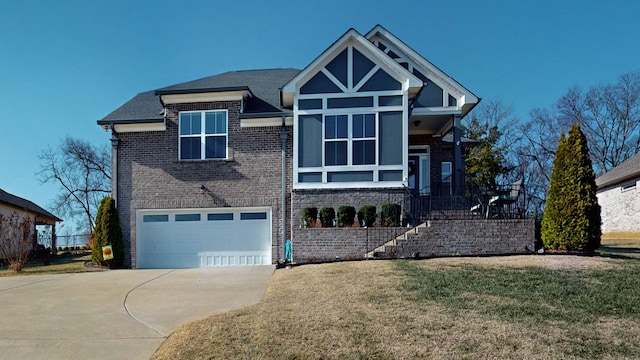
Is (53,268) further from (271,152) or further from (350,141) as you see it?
(350,141)

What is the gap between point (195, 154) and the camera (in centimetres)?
1672

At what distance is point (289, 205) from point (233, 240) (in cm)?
228

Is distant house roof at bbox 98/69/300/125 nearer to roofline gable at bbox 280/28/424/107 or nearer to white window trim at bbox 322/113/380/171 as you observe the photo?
roofline gable at bbox 280/28/424/107

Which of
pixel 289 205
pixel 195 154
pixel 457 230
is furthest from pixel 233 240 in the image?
pixel 457 230

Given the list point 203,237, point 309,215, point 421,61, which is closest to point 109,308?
point 309,215

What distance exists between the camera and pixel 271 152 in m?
16.5

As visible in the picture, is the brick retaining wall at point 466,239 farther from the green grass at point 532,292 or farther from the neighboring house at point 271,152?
the green grass at point 532,292

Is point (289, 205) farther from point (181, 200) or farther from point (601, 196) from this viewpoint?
point (601, 196)

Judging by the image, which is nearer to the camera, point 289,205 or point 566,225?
point 566,225

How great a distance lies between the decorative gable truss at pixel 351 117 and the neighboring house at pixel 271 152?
33 mm

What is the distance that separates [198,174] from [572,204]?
1155cm

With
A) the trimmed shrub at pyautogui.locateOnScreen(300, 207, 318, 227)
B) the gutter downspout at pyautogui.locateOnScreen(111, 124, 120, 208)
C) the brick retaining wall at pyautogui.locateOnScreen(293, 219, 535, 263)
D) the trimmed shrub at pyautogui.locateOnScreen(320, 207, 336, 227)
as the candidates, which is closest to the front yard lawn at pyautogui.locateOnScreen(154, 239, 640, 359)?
the brick retaining wall at pyautogui.locateOnScreen(293, 219, 535, 263)

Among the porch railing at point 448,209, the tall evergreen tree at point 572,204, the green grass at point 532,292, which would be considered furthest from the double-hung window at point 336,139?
the tall evergreen tree at point 572,204

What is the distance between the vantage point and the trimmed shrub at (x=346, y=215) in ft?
47.2
